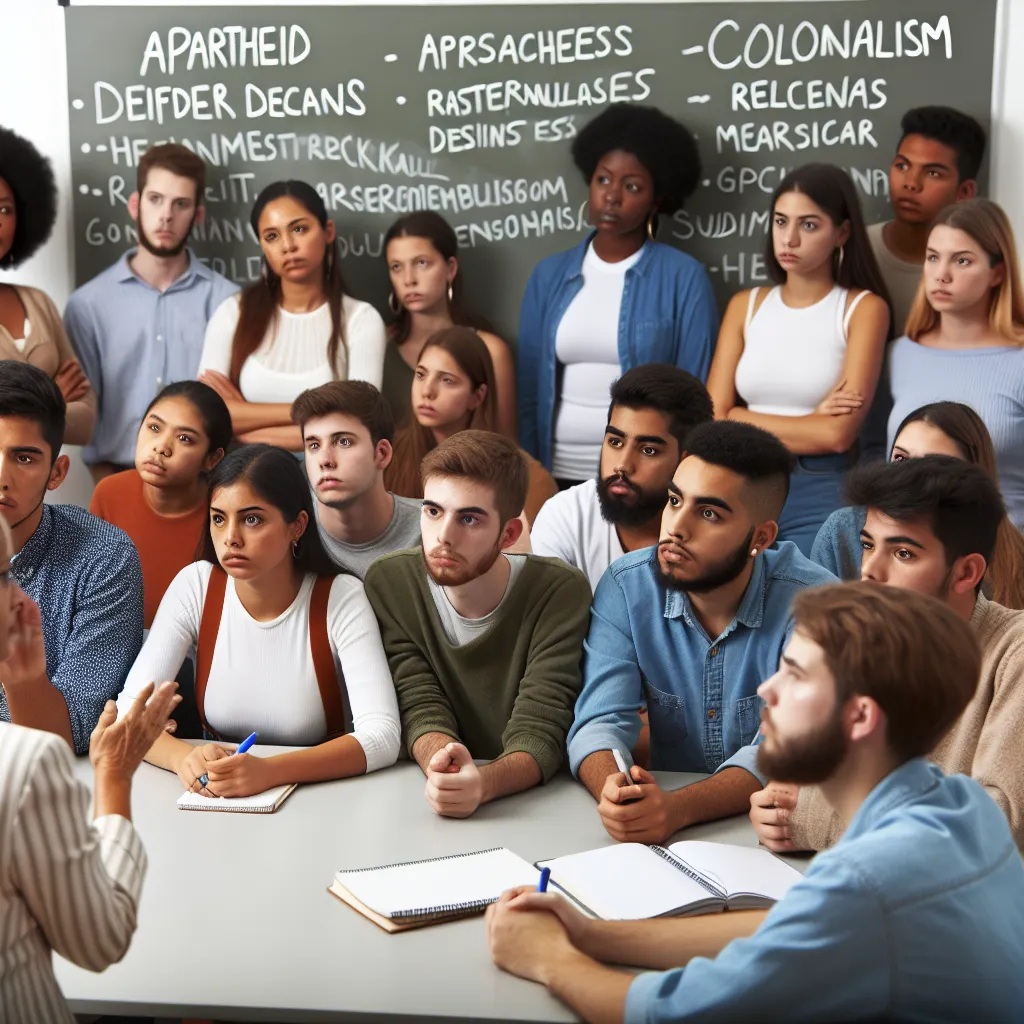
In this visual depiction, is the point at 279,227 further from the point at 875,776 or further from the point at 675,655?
the point at 875,776

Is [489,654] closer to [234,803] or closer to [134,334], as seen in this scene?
[234,803]

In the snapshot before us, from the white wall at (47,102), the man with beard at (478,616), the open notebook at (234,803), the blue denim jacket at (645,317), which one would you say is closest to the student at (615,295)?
the blue denim jacket at (645,317)

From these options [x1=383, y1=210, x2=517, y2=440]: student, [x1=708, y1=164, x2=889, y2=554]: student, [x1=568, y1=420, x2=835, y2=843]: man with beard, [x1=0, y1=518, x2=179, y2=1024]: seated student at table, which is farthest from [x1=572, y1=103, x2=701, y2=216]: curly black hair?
[x1=0, y1=518, x2=179, y2=1024]: seated student at table

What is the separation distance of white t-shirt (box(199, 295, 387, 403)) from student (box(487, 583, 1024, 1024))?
2670mm

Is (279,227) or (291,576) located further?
(279,227)

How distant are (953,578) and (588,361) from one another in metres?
2.16

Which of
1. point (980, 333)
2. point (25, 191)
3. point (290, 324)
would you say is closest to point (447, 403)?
point (290, 324)

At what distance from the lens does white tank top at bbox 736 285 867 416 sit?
373cm

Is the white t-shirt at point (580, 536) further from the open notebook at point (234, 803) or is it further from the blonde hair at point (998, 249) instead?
the blonde hair at point (998, 249)

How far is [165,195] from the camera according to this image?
13.8ft

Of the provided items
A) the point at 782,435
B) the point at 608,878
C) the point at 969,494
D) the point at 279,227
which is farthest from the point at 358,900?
the point at 279,227

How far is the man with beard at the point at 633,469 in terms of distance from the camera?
287 centimetres

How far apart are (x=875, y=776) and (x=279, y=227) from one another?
10.3 ft

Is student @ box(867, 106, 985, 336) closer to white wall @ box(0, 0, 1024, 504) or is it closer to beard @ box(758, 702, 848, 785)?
white wall @ box(0, 0, 1024, 504)
